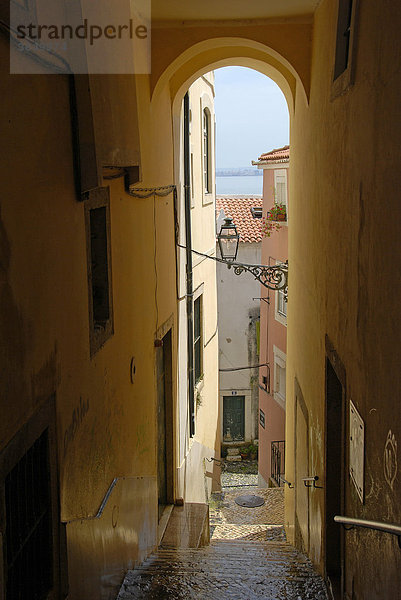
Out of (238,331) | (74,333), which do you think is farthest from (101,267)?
(238,331)

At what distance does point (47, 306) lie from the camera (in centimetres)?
452

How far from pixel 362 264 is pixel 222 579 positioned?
3.63 metres

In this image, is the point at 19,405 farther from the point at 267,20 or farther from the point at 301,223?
the point at 267,20

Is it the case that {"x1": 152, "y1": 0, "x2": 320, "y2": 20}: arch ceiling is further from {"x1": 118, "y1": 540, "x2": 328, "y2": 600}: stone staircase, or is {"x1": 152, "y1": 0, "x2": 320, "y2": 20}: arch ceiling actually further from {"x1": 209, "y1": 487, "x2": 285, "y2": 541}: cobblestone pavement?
{"x1": 209, "y1": 487, "x2": 285, "y2": 541}: cobblestone pavement

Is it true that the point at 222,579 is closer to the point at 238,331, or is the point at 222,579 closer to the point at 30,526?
the point at 30,526

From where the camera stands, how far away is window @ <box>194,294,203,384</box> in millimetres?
14273

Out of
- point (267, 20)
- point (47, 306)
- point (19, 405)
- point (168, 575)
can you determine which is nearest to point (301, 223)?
point (267, 20)

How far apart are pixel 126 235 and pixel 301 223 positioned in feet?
9.01

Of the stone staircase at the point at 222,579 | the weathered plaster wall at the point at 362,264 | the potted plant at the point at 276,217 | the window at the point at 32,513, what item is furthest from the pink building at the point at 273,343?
the window at the point at 32,513

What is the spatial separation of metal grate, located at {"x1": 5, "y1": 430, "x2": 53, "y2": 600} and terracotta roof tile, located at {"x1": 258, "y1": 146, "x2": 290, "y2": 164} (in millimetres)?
13666

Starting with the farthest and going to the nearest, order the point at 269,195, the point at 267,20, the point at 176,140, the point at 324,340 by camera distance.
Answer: the point at 269,195 < the point at 176,140 < the point at 267,20 < the point at 324,340

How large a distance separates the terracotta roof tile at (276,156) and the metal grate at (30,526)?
13.7m

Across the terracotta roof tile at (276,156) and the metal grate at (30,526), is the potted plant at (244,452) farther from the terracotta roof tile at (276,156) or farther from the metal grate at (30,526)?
the metal grate at (30,526)

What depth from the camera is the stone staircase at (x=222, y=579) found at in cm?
623
